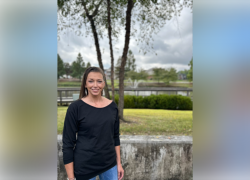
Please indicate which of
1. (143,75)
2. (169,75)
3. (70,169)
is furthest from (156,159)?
(169,75)

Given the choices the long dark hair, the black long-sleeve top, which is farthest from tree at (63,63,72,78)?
the black long-sleeve top

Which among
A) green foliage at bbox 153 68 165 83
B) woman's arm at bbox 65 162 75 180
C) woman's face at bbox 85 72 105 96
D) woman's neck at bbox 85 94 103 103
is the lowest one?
woman's arm at bbox 65 162 75 180

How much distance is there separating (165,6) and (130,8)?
78 cm

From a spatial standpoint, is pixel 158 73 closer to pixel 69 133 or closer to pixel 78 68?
pixel 78 68

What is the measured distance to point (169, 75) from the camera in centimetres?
722

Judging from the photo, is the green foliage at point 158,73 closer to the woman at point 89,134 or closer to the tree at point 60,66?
the tree at point 60,66

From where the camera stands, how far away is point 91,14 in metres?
3.65

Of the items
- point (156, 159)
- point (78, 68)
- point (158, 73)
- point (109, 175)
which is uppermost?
point (78, 68)

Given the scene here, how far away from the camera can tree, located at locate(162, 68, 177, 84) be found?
22.4 feet

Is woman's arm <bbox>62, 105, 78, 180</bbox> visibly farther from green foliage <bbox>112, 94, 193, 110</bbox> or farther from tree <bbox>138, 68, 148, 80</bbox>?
tree <bbox>138, 68, 148, 80</bbox>

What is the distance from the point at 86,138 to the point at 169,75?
6512 mm

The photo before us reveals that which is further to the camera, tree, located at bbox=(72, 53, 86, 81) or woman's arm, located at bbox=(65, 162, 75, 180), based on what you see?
tree, located at bbox=(72, 53, 86, 81)
